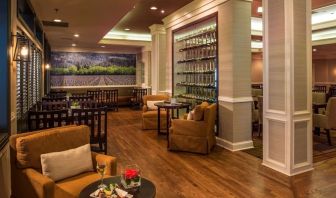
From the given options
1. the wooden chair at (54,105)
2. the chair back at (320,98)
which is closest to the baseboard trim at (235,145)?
the chair back at (320,98)

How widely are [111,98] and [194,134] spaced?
6.67m

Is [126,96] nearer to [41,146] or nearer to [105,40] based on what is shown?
[105,40]

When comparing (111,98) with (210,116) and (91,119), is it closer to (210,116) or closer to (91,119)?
(91,119)

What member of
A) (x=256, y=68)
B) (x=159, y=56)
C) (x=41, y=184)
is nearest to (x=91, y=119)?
(x=41, y=184)

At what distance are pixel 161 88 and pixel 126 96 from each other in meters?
4.30

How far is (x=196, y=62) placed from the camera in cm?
627

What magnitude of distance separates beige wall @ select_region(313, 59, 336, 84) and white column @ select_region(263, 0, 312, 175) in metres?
11.8

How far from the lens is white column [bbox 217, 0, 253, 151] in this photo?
4738 mm

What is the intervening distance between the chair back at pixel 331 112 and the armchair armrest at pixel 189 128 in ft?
8.52

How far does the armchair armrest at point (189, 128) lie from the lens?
4.54 m

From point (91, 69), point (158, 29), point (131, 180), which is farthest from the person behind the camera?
point (91, 69)

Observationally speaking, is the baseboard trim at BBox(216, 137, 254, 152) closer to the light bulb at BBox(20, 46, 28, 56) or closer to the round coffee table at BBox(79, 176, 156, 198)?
the round coffee table at BBox(79, 176, 156, 198)

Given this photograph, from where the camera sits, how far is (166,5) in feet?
20.3

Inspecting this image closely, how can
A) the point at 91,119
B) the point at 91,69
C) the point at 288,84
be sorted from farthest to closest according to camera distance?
the point at 91,69 → the point at 91,119 → the point at 288,84
